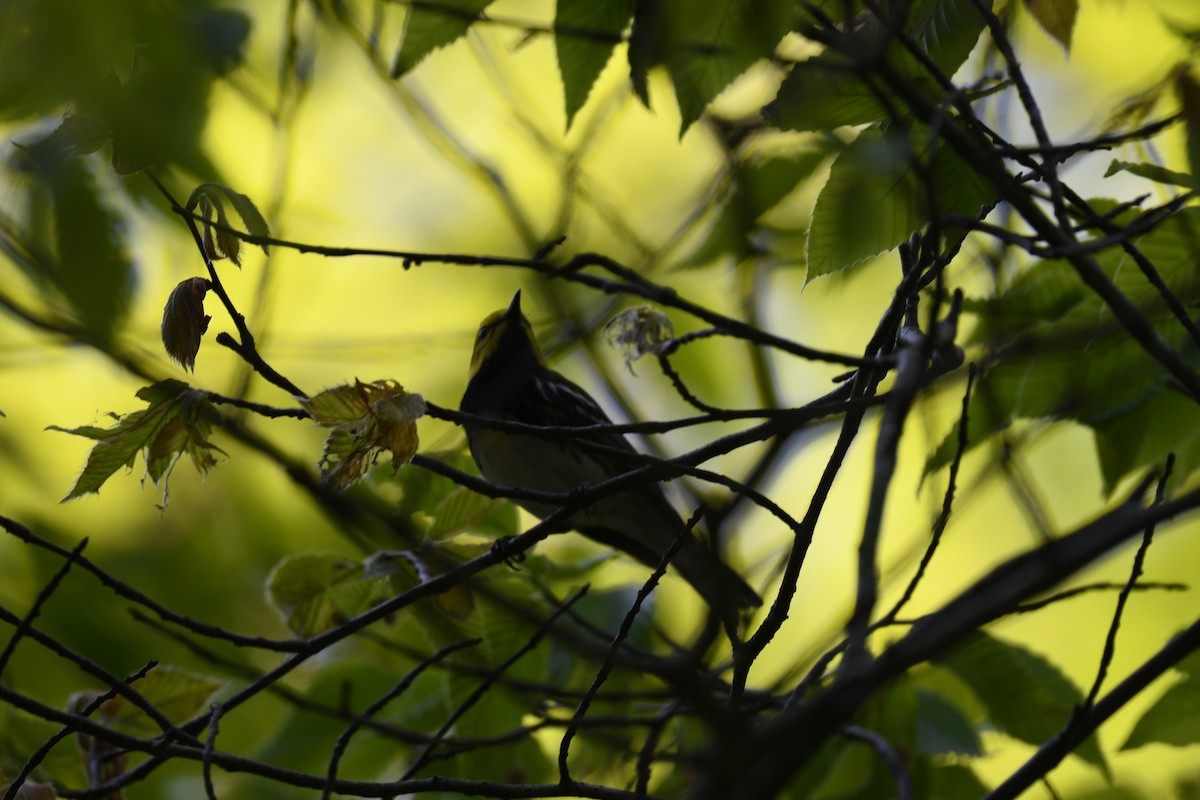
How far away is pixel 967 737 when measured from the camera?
3.05m

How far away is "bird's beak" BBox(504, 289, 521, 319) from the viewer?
5.16 meters

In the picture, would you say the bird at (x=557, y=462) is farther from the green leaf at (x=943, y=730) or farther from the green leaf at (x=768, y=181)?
the green leaf at (x=768, y=181)

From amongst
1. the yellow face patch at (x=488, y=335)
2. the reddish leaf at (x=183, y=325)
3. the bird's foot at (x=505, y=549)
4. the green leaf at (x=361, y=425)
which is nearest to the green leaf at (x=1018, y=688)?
the bird's foot at (x=505, y=549)

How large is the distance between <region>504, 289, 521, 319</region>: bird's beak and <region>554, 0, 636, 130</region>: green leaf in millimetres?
3015

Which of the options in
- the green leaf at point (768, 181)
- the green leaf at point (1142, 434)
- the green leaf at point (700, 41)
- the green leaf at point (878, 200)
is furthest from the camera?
→ the green leaf at point (768, 181)

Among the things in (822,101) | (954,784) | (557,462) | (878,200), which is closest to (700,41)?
(822,101)

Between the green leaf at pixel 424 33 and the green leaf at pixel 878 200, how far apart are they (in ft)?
2.43

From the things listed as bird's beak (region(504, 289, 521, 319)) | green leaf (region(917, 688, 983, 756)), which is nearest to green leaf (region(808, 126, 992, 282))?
green leaf (region(917, 688, 983, 756))

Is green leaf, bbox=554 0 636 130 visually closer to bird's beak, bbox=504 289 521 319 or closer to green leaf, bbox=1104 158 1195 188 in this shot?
green leaf, bbox=1104 158 1195 188

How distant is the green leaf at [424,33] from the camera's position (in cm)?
204

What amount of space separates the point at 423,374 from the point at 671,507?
1.30 m

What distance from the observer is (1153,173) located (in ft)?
6.51

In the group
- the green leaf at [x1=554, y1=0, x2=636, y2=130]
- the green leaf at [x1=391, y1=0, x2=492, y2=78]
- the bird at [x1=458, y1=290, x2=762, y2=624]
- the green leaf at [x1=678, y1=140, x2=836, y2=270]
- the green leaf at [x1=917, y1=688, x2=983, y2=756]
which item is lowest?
the green leaf at [x1=917, y1=688, x2=983, y2=756]

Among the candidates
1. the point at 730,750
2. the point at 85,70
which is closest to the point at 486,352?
the point at 85,70
